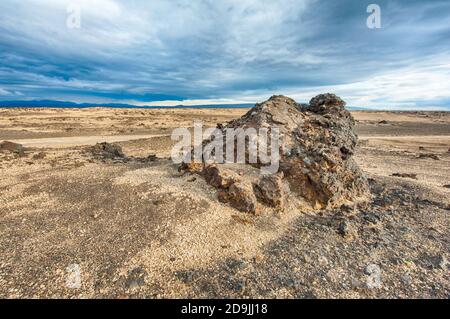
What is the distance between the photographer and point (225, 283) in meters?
5.96

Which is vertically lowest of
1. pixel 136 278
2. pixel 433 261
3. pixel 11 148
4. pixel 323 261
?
pixel 433 261

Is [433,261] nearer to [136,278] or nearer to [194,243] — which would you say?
[194,243]

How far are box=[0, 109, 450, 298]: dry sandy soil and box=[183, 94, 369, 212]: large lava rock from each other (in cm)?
54

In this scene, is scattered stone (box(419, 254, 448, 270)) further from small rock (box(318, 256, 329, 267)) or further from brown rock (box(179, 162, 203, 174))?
brown rock (box(179, 162, 203, 174))

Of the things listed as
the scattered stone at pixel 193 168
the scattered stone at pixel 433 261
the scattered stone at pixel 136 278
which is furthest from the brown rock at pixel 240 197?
the scattered stone at pixel 433 261

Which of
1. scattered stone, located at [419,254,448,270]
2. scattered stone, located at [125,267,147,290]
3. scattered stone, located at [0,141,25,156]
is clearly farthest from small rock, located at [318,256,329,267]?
scattered stone, located at [0,141,25,156]

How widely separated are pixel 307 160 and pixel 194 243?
4901 millimetres

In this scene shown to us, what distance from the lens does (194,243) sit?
23.4ft

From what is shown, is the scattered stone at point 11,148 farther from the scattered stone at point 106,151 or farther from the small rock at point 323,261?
the small rock at point 323,261

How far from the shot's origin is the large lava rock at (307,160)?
9125 millimetres

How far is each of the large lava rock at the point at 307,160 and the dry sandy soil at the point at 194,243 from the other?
0.54 meters

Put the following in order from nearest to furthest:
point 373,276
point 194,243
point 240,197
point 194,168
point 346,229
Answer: point 373,276, point 194,243, point 346,229, point 240,197, point 194,168

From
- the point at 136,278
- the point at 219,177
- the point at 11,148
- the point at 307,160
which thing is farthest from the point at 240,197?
the point at 11,148
